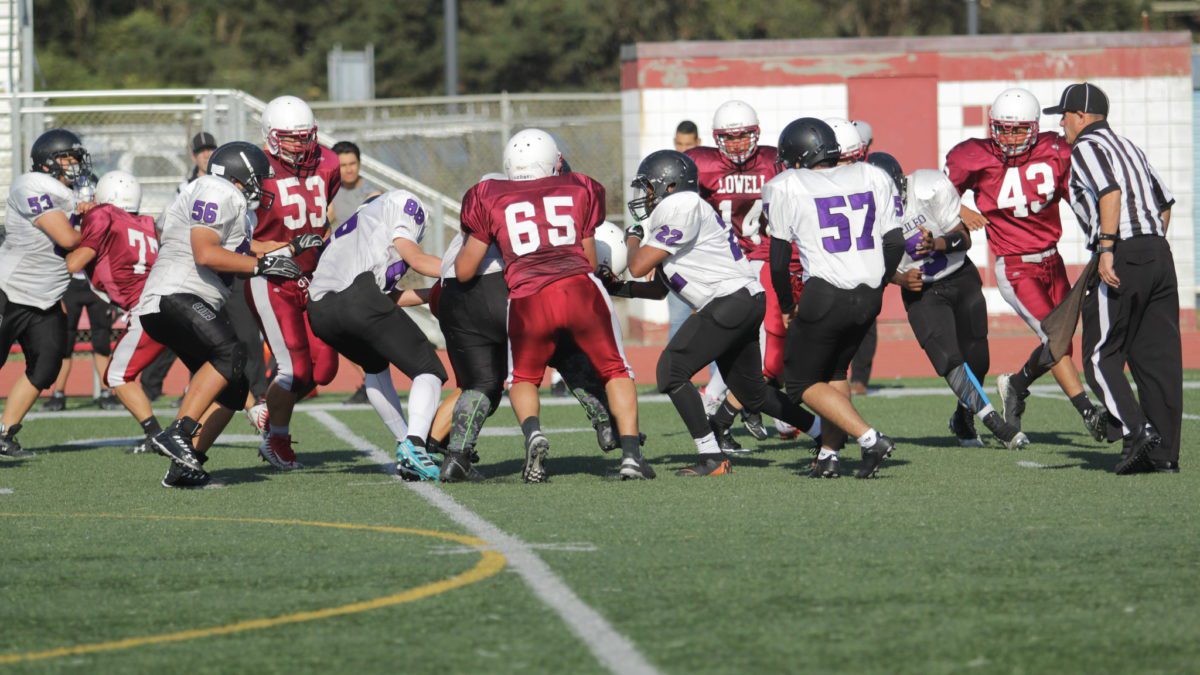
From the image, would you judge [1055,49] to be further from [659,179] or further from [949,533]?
[949,533]

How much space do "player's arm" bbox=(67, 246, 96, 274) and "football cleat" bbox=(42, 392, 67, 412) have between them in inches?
137

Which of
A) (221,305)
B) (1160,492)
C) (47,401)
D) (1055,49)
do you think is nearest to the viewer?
(1160,492)

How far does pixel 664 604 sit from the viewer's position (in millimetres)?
5297

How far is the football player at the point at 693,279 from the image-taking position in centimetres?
848

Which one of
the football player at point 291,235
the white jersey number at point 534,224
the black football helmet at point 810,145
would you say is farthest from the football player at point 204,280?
the black football helmet at point 810,145

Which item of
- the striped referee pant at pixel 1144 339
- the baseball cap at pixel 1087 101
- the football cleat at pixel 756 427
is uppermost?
the baseball cap at pixel 1087 101

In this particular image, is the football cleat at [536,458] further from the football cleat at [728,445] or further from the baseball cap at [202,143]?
the baseball cap at [202,143]

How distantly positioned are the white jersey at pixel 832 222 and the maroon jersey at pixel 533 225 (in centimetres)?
94

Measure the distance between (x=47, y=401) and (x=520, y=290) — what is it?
7371 millimetres

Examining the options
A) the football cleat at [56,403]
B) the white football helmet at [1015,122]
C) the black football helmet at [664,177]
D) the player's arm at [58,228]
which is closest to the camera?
the black football helmet at [664,177]

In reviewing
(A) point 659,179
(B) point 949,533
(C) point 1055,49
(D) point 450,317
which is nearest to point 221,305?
(D) point 450,317

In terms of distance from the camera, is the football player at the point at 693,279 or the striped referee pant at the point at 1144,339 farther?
the football player at the point at 693,279

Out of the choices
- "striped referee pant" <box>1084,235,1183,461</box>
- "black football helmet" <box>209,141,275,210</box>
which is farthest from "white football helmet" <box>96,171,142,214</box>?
"striped referee pant" <box>1084,235,1183,461</box>

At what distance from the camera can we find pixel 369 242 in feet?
28.4
